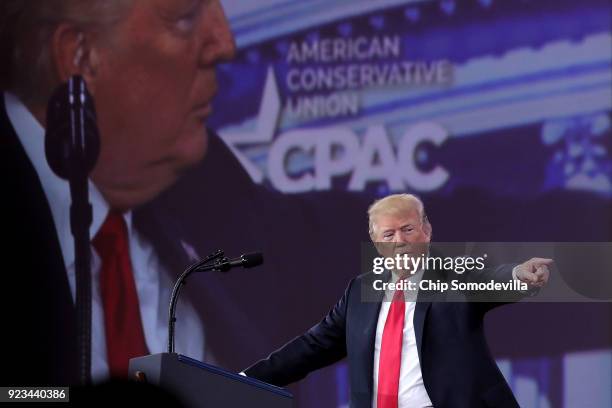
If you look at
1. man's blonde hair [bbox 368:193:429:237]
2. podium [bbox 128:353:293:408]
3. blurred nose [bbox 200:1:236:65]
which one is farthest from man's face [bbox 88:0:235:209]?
podium [bbox 128:353:293:408]

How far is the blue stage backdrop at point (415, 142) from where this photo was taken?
495 centimetres

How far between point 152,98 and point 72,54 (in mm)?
485

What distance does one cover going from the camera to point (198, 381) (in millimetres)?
2570

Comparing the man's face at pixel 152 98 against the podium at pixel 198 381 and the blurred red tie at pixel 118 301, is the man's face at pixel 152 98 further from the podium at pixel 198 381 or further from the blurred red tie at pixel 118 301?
the podium at pixel 198 381

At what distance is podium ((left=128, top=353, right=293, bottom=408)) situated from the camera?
8.21 feet

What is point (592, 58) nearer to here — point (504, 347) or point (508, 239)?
point (508, 239)

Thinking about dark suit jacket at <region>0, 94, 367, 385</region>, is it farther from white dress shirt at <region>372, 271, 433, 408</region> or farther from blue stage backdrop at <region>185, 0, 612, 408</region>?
white dress shirt at <region>372, 271, 433, 408</region>

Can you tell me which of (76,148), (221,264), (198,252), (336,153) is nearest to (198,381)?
(221,264)

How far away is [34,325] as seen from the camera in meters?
5.05

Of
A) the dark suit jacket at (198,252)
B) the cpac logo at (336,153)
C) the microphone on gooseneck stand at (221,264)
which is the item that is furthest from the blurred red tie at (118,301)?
the microphone on gooseneck stand at (221,264)

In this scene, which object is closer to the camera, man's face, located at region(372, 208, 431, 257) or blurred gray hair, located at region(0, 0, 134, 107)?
man's face, located at region(372, 208, 431, 257)

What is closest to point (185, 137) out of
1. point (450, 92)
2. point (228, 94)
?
point (228, 94)

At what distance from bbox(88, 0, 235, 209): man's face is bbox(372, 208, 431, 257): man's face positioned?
2000 mm

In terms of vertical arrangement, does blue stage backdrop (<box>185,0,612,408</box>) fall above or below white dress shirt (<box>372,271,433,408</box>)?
above
